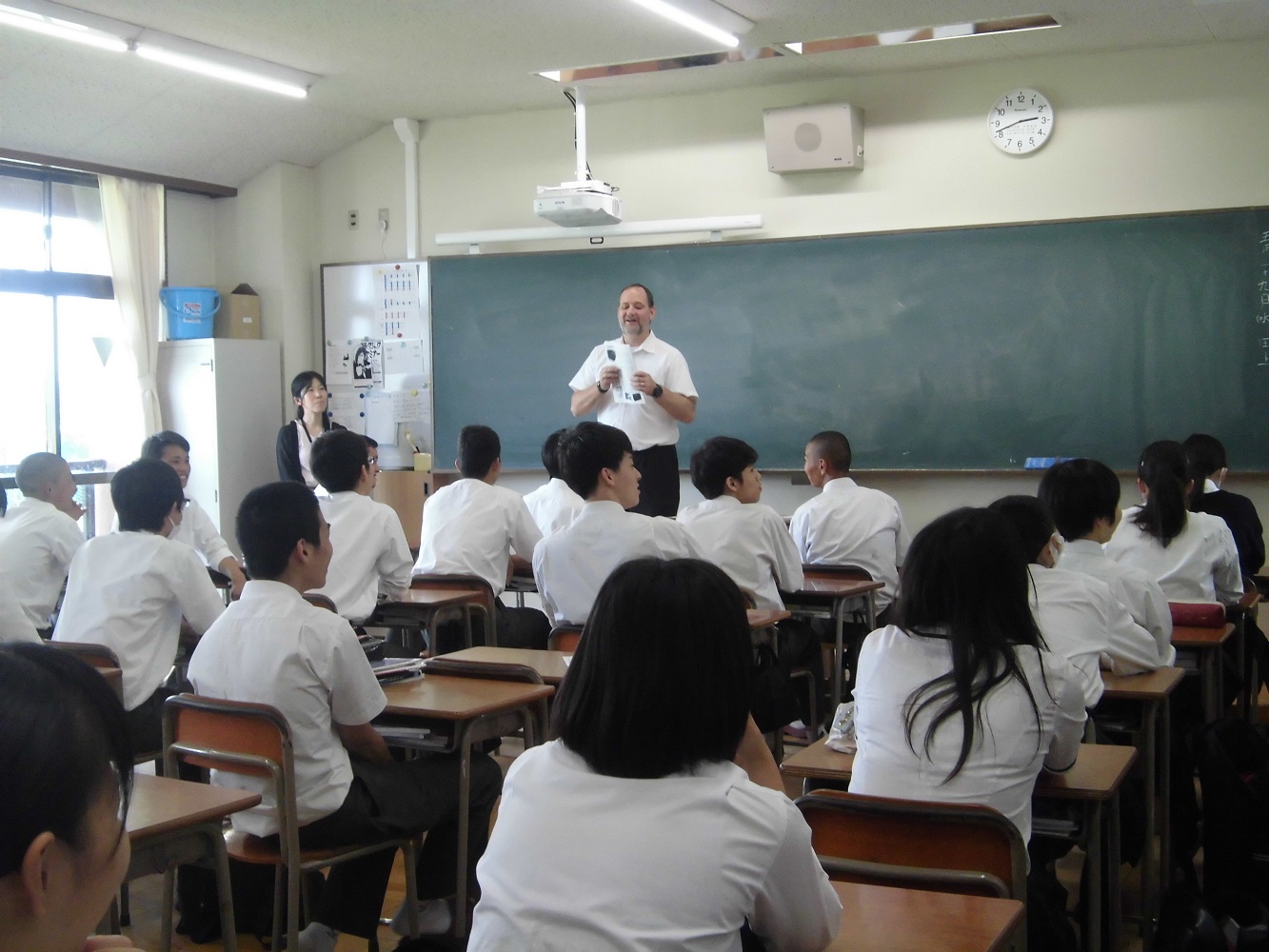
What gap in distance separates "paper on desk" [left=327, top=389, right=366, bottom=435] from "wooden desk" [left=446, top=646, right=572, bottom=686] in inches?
186

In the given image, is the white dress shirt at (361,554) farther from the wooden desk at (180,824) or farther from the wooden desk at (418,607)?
the wooden desk at (180,824)

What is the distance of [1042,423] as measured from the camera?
21.6 ft

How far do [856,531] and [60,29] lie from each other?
4.29m

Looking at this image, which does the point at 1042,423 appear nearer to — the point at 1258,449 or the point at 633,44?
the point at 1258,449

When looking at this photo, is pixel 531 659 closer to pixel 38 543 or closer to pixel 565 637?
pixel 565 637

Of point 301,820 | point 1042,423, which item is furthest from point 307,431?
point 301,820

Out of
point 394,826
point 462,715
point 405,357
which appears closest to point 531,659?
point 462,715

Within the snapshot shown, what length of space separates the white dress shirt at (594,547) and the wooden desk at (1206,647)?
148cm

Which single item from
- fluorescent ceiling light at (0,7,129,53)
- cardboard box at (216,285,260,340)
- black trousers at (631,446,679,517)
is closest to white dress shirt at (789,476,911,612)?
black trousers at (631,446,679,517)

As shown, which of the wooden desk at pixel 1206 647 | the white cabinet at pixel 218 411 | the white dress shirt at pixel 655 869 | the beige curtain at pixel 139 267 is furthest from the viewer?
the white cabinet at pixel 218 411

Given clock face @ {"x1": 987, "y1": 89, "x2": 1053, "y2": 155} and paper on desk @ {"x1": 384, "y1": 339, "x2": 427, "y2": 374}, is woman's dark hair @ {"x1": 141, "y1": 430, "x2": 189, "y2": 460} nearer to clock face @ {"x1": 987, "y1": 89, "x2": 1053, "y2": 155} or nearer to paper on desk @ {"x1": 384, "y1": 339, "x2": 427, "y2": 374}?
paper on desk @ {"x1": 384, "y1": 339, "x2": 427, "y2": 374}

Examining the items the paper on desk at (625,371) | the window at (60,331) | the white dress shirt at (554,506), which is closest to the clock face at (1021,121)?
the paper on desk at (625,371)

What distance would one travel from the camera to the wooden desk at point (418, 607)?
14.8 feet

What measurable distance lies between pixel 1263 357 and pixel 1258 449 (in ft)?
1.49
